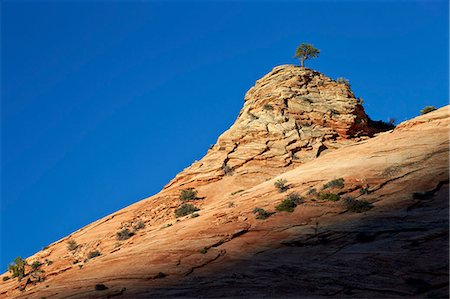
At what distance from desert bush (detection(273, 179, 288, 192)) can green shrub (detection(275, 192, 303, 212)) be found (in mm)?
2655

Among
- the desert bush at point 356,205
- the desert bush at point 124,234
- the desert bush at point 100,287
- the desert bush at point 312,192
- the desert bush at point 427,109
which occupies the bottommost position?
the desert bush at point 100,287

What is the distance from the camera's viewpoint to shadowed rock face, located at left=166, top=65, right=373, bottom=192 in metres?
51.3

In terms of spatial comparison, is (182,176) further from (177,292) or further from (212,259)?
(177,292)

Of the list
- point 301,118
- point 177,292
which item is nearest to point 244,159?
point 301,118

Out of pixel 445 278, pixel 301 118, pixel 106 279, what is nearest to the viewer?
pixel 445 278

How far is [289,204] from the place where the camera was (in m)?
31.9

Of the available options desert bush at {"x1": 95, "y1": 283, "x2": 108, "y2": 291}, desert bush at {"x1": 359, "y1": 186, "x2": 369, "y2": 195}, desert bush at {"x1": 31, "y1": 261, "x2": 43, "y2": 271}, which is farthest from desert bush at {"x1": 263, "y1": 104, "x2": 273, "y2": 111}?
desert bush at {"x1": 95, "y1": 283, "x2": 108, "y2": 291}

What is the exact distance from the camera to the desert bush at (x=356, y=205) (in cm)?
2853

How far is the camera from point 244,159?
5203cm

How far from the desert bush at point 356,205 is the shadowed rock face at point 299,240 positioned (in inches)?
5.3

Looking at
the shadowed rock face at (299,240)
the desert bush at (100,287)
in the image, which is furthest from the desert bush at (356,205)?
the desert bush at (100,287)

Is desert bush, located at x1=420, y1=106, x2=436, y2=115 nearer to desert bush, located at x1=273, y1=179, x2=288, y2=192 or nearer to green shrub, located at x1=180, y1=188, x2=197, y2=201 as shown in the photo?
desert bush, located at x1=273, y1=179, x2=288, y2=192

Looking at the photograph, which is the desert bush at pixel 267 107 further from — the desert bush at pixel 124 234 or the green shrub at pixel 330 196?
the green shrub at pixel 330 196

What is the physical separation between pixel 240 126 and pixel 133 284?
34.1m
